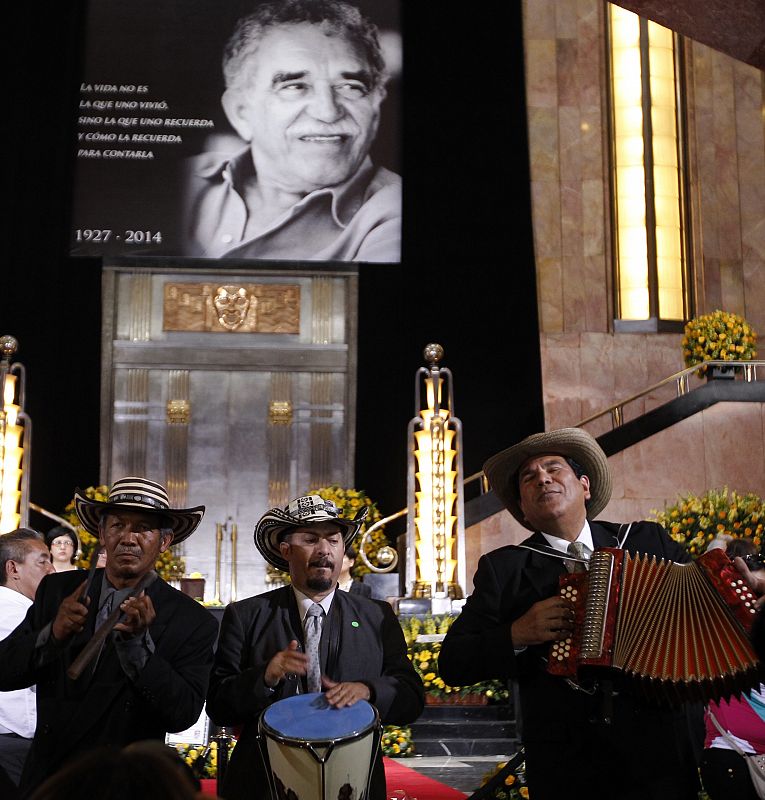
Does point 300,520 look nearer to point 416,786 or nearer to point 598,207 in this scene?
point 416,786

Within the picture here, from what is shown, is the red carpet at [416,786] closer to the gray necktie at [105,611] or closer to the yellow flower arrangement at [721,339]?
the gray necktie at [105,611]

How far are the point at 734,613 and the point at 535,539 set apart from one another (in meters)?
0.91

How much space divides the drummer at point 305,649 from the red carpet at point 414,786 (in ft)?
6.98

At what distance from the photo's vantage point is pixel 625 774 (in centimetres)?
382

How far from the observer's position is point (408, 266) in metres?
17.0

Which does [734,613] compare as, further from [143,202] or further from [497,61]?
[497,61]

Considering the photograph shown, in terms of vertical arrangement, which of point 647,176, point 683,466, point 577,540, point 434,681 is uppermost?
point 647,176

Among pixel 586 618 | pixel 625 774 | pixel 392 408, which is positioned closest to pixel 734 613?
pixel 586 618

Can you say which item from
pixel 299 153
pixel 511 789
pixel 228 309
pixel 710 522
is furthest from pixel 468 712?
pixel 299 153

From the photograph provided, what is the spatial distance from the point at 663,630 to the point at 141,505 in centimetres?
185

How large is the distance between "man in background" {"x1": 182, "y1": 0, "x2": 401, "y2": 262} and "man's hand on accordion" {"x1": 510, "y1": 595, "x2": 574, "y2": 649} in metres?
12.8

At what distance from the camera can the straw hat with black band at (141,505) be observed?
13.9 ft

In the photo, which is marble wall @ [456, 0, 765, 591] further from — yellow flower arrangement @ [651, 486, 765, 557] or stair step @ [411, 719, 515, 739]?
stair step @ [411, 719, 515, 739]

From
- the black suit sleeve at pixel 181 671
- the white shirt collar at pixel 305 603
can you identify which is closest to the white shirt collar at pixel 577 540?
the white shirt collar at pixel 305 603
